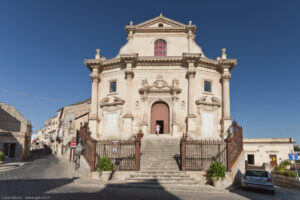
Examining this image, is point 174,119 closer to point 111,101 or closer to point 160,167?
point 111,101

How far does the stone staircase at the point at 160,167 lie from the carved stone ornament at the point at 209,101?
16.8 ft

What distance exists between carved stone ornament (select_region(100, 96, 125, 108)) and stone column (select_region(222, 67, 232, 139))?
32.8ft

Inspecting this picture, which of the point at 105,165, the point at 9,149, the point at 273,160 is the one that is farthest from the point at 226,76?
the point at 9,149

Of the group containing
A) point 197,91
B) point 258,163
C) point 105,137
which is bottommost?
point 258,163

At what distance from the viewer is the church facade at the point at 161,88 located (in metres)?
22.0

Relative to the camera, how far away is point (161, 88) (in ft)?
73.5

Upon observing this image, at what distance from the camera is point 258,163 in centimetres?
A: 3238

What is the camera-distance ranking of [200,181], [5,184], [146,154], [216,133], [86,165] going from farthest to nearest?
[216,133], [146,154], [86,165], [200,181], [5,184]

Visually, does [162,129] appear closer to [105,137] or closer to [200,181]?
[105,137]

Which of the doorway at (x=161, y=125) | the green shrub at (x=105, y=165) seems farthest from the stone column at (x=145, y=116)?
the green shrub at (x=105, y=165)

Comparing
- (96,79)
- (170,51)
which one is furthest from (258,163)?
(96,79)

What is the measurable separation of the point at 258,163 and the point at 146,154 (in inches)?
911

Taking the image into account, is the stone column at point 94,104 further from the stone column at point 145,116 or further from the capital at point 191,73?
the capital at point 191,73

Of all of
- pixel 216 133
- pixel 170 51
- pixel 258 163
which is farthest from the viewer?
pixel 258 163
